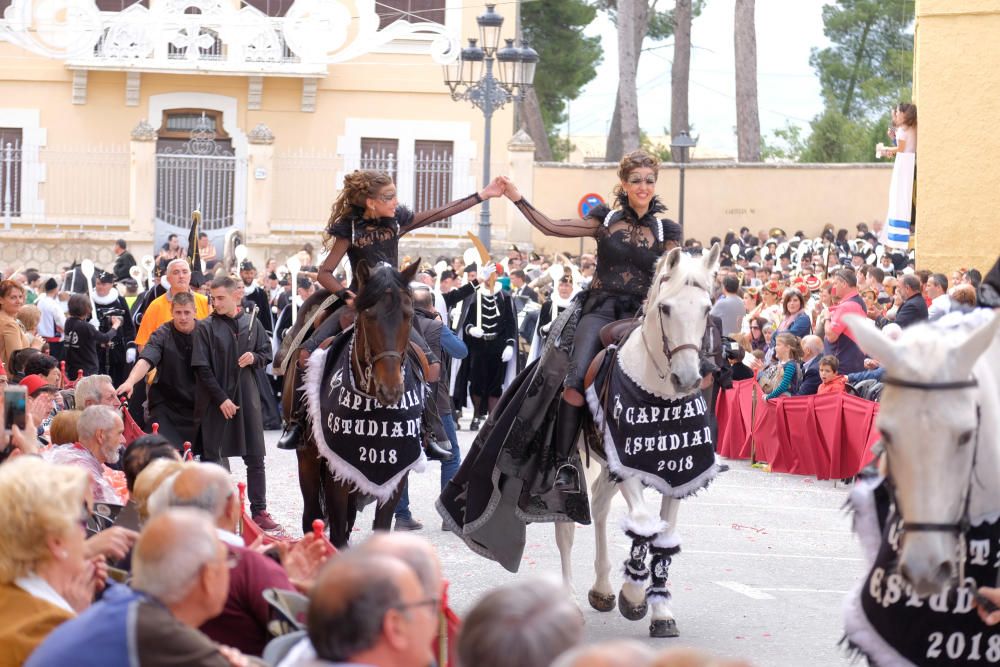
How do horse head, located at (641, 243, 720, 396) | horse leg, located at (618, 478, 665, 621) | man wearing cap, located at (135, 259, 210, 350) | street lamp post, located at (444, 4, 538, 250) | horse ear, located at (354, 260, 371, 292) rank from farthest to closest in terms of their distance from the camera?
street lamp post, located at (444, 4, 538, 250) → man wearing cap, located at (135, 259, 210, 350) → horse ear, located at (354, 260, 371, 292) → horse leg, located at (618, 478, 665, 621) → horse head, located at (641, 243, 720, 396)

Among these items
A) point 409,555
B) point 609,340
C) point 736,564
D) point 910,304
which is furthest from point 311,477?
point 910,304

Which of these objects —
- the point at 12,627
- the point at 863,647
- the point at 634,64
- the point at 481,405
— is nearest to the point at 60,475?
the point at 12,627

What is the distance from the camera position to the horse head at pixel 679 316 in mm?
8477

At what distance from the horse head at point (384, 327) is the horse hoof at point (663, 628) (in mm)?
1915

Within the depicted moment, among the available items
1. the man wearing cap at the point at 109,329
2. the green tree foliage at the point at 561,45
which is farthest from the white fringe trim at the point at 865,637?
the green tree foliage at the point at 561,45

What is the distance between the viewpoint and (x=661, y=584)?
894 centimetres

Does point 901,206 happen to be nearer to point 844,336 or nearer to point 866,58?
point 844,336

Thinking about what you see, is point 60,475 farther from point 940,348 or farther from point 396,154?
point 396,154

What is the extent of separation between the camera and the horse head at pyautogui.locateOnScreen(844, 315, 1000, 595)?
473 centimetres

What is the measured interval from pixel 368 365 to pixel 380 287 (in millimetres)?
474

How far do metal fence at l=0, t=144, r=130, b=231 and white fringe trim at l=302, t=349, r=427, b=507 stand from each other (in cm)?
2706

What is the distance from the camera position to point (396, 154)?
37.7 m

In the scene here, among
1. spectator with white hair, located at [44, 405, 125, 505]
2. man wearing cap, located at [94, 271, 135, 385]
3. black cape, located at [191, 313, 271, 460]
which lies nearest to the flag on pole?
black cape, located at [191, 313, 271, 460]

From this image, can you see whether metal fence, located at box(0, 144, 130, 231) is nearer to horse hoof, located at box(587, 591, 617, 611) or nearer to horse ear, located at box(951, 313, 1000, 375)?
horse hoof, located at box(587, 591, 617, 611)
